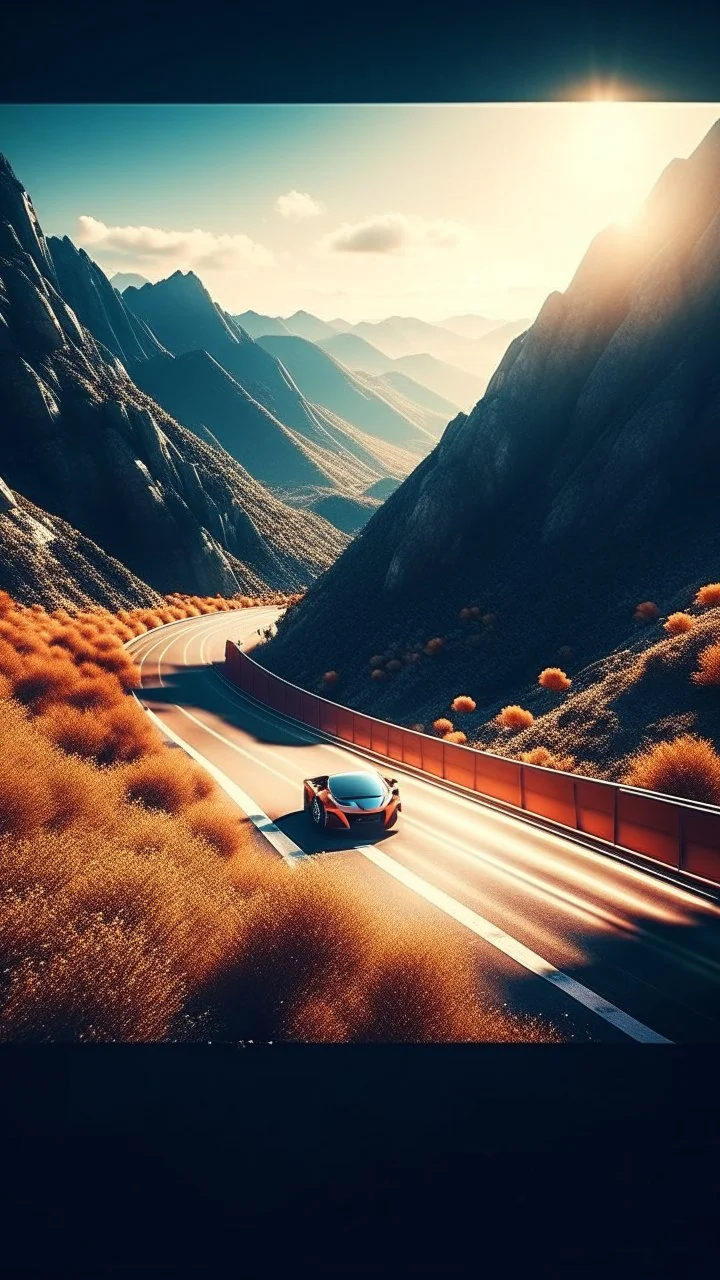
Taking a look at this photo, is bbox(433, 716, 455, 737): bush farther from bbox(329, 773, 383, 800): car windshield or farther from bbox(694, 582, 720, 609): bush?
bbox(329, 773, 383, 800): car windshield

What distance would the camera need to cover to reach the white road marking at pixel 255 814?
1573 centimetres

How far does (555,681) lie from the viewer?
29.8 meters

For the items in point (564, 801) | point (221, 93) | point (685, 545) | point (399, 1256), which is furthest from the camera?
point (685, 545)

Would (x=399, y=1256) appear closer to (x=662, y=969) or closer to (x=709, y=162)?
(x=662, y=969)

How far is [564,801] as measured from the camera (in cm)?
1792

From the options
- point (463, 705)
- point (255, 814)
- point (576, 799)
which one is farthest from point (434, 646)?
point (576, 799)

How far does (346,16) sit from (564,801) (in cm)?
1620

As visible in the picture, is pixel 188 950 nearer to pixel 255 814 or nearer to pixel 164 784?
pixel 164 784

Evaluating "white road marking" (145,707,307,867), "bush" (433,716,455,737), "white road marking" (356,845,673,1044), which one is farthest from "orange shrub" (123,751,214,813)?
"bush" (433,716,455,737)

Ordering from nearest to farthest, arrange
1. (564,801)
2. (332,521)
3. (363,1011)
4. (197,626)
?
1. (363,1011)
2. (564,801)
3. (197,626)
4. (332,521)

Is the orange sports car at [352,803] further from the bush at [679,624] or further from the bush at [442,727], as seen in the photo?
the bush at [679,624]

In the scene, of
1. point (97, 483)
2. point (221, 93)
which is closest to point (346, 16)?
point (221, 93)

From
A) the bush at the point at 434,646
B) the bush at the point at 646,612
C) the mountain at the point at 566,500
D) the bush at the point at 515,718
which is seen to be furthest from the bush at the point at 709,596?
the bush at the point at 434,646

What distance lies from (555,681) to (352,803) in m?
15.0
